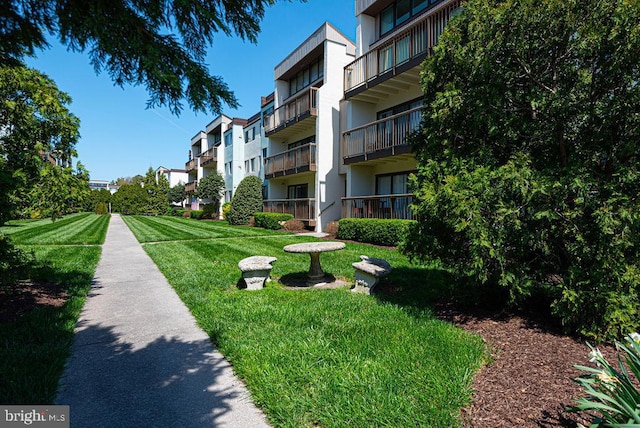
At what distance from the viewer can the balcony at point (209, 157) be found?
38062 mm

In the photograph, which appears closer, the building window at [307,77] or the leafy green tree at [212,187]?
the building window at [307,77]

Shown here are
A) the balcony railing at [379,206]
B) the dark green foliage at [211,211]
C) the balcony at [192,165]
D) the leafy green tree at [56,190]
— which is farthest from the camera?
the balcony at [192,165]

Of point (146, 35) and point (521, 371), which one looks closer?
point (146, 35)

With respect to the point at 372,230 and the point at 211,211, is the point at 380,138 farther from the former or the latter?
the point at 211,211

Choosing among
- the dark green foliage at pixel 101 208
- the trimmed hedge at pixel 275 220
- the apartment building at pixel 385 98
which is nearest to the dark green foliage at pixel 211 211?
the trimmed hedge at pixel 275 220

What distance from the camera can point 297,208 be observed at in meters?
19.8

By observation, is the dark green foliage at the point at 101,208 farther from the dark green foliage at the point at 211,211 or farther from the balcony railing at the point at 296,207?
the balcony railing at the point at 296,207

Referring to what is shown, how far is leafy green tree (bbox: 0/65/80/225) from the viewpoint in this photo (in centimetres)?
465

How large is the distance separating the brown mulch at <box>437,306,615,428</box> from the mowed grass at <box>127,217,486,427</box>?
0.49 ft

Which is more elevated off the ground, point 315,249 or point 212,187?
point 212,187

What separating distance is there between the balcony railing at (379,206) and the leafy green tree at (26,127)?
9.48 m

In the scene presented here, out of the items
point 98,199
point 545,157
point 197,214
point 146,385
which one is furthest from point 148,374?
point 98,199

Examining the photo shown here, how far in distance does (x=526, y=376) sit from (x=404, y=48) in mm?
12610

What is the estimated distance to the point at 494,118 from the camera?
4.24 meters
